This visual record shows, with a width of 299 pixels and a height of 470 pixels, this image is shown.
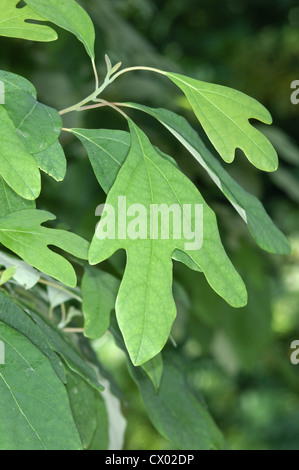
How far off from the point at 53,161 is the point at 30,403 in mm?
118

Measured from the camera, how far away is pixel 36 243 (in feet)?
1.14

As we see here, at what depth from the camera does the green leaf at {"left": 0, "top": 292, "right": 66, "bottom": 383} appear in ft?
1.23

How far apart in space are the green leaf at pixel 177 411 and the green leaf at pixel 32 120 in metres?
0.19

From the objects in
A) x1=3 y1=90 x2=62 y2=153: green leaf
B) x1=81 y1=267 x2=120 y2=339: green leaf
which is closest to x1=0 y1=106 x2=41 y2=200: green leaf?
x1=3 y1=90 x2=62 y2=153: green leaf

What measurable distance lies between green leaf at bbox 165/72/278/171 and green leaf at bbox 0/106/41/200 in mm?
96

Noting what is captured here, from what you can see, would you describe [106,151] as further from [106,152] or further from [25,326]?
[25,326]

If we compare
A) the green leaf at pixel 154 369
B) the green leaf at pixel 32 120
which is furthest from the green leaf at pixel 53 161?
the green leaf at pixel 154 369

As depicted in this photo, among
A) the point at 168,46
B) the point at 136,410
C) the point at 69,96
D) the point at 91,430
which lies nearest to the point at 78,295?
the point at 91,430

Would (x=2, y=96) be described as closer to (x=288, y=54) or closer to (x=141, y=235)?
(x=141, y=235)

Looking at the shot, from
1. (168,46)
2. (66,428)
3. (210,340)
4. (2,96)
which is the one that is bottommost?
(210,340)

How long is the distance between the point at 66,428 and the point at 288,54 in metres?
1.38

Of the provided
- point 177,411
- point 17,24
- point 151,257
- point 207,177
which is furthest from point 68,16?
point 207,177

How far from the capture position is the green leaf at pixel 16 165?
1.03ft
